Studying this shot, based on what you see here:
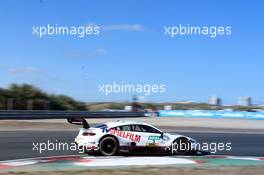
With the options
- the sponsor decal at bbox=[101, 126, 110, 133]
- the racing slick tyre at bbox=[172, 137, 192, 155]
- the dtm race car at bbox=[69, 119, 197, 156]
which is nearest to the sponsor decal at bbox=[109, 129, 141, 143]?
the dtm race car at bbox=[69, 119, 197, 156]

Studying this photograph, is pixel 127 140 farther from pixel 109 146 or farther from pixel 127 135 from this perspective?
pixel 109 146

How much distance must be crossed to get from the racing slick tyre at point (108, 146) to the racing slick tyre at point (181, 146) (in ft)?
5.59

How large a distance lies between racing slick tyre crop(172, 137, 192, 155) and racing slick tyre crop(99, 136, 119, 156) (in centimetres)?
171

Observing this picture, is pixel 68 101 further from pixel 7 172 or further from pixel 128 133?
pixel 7 172

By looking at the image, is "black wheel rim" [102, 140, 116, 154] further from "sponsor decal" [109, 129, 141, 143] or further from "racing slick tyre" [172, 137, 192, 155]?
"racing slick tyre" [172, 137, 192, 155]

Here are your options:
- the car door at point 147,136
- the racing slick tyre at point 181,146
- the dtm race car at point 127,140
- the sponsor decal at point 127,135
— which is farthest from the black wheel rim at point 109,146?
the racing slick tyre at point 181,146

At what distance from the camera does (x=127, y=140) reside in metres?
14.5

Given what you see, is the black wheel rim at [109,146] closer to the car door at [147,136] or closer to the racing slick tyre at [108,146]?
the racing slick tyre at [108,146]

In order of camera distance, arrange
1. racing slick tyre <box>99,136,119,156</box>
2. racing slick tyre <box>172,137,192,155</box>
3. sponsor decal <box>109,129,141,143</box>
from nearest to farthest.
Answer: racing slick tyre <box>99,136,119,156</box> < sponsor decal <box>109,129,141,143</box> < racing slick tyre <box>172,137,192,155</box>

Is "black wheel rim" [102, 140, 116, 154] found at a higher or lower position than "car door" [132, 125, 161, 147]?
lower

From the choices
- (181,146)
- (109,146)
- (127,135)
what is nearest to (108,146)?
(109,146)

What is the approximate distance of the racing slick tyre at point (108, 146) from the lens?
562 inches

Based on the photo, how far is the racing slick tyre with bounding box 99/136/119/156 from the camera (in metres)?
14.3

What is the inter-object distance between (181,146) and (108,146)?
214 centimetres
